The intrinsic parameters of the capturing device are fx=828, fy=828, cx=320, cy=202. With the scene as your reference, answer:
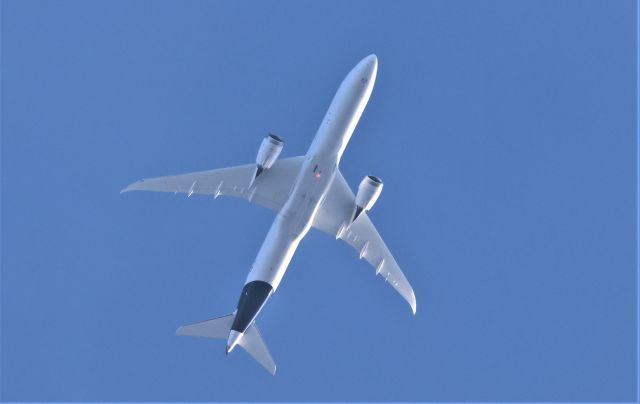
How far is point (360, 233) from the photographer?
56.7 m

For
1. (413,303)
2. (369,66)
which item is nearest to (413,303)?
(413,303)

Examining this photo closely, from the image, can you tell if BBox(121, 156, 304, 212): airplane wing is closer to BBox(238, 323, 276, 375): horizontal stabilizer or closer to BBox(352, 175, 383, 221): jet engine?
BBox(352, 175, 383, 221): jet engine

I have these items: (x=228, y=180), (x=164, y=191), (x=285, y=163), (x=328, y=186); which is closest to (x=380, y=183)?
(x=328, y=186)

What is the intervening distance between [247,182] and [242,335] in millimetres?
10319

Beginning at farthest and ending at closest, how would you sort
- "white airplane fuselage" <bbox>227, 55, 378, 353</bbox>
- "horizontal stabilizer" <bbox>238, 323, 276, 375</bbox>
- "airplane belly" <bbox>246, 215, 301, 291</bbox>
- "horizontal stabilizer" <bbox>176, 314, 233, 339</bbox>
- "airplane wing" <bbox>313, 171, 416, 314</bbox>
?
"airplane wing" <bbox>313, 171, 416, 314</bbox> → "horizontal stabilizer" <bbox>238, 323, 276, 375</bbox> → "airplane belly" <bbox>246, 215, 301, 291</bbox> → "horizontal stabilizer" <bbox>176, 314, 233, 339</bbox> → "white airplane fuselage" <bbox>227, 55, 378, 353</bbox>

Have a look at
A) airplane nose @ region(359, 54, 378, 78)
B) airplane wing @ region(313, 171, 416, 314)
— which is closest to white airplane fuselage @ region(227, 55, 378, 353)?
airplane nose @ region(359, 54, 378, 78)

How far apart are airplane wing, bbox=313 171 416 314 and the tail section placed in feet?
28.8

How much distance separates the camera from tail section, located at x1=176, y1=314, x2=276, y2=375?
5100 cm

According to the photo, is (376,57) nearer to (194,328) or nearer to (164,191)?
(164,191)

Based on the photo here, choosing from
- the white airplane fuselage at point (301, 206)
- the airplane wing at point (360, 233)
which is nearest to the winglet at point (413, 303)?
the airplane wing at point (360, 233)

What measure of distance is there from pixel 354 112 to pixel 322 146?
126 inches

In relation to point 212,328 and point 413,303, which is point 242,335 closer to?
point 212,328

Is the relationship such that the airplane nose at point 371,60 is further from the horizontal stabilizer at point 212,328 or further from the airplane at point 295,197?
the horizontal stabilizer at point 212,328

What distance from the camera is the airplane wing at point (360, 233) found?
55375 mm
